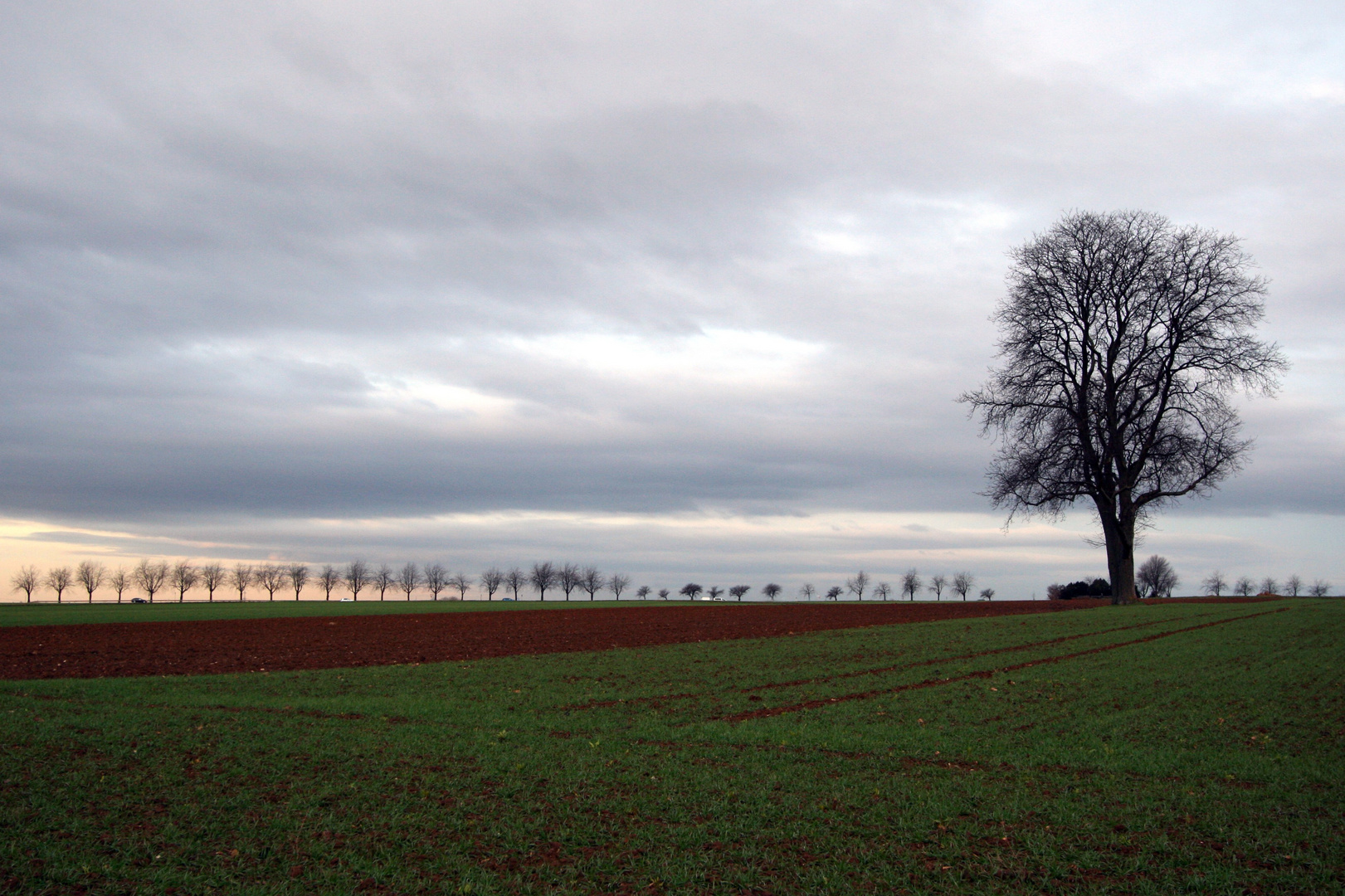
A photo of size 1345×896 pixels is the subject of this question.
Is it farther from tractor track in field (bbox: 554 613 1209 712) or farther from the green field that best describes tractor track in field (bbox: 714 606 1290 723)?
tractor track in field (bbox: 554 613 1209 712)

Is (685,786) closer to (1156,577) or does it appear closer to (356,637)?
(356,637)

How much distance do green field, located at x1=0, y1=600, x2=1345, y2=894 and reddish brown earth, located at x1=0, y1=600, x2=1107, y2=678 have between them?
22.5 feet

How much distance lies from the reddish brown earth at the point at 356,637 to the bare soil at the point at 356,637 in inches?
1.8

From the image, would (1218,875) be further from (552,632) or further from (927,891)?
(552,632)

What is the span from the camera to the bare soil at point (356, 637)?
25.3 m

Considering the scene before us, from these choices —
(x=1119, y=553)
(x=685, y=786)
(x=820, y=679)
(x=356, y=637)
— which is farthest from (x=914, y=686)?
(x=1119, y=553)

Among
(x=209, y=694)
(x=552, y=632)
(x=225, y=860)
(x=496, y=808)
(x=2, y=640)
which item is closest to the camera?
(x=225, y=860)

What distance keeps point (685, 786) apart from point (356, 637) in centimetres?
3049

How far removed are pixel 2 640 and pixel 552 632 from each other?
23221 mm

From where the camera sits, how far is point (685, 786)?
391 inches

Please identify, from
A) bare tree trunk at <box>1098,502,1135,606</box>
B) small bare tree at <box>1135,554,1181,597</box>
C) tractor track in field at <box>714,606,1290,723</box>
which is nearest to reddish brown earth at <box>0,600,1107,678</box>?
bare tree trunk at <box>1098,502,1135,606</box>

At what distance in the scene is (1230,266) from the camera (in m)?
45.3

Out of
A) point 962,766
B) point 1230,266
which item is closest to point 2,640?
point 962,766

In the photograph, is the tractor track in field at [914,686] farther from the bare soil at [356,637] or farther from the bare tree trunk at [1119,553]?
the bare tree trunk at [1119,553]
